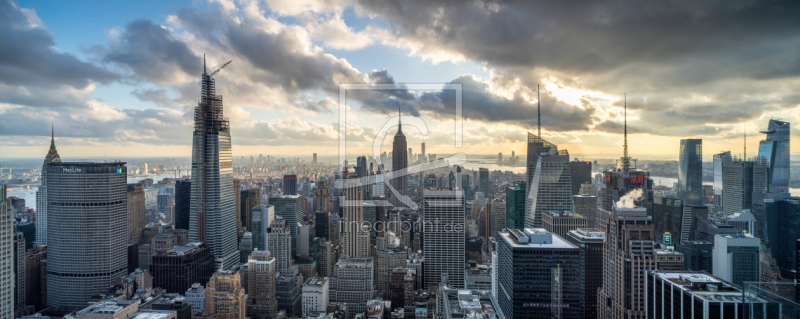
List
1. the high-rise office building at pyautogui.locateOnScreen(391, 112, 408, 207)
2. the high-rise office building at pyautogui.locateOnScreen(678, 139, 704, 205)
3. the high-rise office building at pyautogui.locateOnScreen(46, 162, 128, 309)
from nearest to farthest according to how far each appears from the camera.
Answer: the high-rise office building at pyautogui.locateOnScreen(391, 112, 408, 207) → the high-rise office building at pyautogui.locateOnScreen(678, 139, 704, 205) → the high-rise office building at pyautogui.locateOnScreen(46, 162, 128, 309)

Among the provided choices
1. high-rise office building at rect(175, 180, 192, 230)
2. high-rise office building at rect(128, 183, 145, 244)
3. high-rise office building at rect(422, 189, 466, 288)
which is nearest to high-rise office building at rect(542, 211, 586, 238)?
high-rise office building at rect(422, 189, 466, 288)

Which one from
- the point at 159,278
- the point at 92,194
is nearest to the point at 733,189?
the point at 159,278

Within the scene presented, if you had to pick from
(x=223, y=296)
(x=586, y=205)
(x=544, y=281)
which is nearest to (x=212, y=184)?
(x=223, y=296)

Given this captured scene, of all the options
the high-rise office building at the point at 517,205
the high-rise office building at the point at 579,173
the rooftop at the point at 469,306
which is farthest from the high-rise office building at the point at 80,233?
the high-rise office building at the point at 579,173

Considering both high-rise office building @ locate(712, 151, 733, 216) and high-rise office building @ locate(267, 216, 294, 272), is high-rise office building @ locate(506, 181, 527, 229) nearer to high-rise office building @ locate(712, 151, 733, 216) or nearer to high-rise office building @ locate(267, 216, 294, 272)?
high-rise office building @ locate(712, 151, 733, 216)

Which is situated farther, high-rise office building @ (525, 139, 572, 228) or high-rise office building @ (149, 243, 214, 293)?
high-rise office building @ (525, 139, 572, 228)

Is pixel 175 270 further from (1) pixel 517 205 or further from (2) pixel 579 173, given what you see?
(2) pixel 579 173

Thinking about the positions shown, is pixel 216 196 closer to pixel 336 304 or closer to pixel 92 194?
pixel 92 194

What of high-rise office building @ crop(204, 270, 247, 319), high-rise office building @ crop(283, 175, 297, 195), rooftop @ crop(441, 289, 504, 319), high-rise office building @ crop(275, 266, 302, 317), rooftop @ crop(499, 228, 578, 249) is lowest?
high-rise office building @ crop(275, 266, 302, 317)
